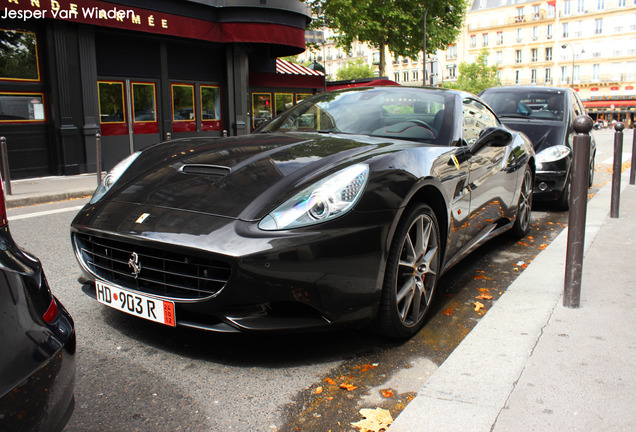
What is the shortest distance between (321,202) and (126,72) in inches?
483

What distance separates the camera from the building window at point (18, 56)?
1079cm

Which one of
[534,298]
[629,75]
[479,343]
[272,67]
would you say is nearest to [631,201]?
[534,298]

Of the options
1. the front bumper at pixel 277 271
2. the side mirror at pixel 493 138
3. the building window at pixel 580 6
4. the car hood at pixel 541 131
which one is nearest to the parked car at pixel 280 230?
the front bumper at pixel 277 271

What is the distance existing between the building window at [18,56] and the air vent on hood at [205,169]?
9.82 m

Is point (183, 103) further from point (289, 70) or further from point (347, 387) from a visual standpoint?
point (347, 387)

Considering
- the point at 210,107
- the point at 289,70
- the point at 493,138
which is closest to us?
the point at 493,138

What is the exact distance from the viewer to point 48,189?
29.9ft

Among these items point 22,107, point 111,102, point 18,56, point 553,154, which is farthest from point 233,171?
point 111,102

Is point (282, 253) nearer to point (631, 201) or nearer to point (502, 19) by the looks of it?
point (631, 201)

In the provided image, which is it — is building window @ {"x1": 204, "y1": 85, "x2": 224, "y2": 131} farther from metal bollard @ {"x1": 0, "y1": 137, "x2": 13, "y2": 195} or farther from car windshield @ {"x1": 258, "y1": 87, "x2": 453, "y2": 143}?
car windshield @ {"x1": 258, "y1": 87, "x2": 453, "y2": 143}

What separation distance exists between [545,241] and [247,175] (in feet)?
12.3

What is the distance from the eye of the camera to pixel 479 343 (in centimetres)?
273

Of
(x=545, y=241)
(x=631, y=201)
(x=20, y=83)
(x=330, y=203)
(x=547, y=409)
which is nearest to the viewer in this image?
(x=547, y=409)

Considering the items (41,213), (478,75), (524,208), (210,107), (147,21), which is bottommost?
(41,213)
